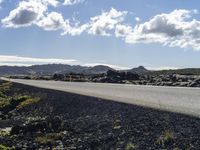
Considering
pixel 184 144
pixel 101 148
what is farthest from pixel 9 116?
pixel 184 144

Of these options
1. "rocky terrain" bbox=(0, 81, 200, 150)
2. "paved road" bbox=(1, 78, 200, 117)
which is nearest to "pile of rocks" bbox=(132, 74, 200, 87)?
"paved road" bbox=(1, 78, 200, 117)

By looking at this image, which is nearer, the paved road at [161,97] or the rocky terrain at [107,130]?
the rocky terrain at [107,130]

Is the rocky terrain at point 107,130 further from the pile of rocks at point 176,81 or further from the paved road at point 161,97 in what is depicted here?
the pile of rocks at point 176,81

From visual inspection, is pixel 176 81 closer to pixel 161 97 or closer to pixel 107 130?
pixel 161 97

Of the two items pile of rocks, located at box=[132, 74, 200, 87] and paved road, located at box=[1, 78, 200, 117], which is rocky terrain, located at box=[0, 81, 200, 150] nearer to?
paved road, located at box=[1, 78, 200, 117]

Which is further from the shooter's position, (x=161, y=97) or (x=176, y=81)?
(x=176, y=81)

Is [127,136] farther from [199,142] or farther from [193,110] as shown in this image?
[193,110]

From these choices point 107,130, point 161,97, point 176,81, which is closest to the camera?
point 107,130

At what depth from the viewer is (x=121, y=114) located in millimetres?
24844

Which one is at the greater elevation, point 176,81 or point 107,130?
point 176,81

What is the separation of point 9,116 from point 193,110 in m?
17.2

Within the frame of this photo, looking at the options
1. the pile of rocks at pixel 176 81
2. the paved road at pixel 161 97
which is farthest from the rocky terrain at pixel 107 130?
the pile of rocks at pixel 176 81

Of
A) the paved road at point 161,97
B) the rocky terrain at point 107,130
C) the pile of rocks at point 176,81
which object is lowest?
the rocky terrain at point 107,130

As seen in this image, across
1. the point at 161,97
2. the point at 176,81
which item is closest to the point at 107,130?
the point at 161,97
